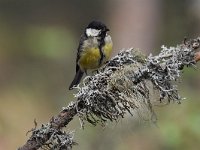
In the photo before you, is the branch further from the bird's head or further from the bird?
the bird's head

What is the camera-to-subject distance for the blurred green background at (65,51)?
17.5ft

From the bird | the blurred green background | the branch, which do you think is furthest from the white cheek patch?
the branch

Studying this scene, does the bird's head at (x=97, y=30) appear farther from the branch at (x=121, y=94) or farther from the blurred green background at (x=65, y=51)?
the branch at (x=121, y=94)

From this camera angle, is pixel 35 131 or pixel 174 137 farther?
pixel 174 137

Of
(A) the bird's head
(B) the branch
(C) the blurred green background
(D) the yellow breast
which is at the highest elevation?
(C) the blurred green background

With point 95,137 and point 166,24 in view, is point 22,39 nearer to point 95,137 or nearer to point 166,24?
point 166,24

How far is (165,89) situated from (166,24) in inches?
420

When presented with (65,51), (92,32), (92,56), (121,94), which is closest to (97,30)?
(92,32)

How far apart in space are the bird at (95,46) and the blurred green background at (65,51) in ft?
1.80

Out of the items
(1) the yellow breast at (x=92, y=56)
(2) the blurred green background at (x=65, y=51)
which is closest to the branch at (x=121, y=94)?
(2) the blurred green background at (x=65, y=51)

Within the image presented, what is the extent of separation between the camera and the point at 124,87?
73.3 inches

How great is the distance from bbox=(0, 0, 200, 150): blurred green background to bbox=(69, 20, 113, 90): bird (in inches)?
21.6

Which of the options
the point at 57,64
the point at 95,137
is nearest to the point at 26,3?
the point at 57,64

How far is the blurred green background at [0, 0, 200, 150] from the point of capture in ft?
17.5
